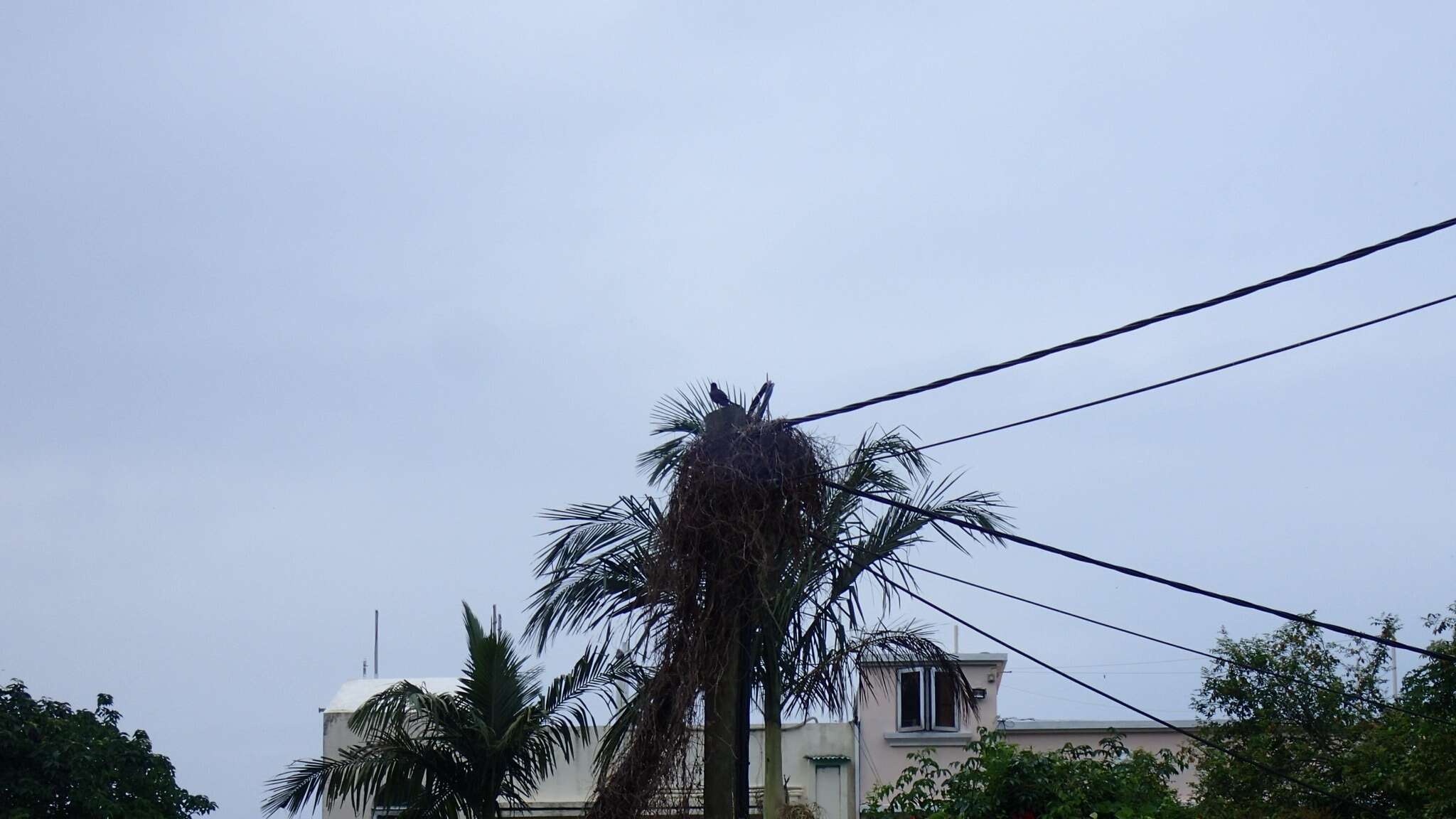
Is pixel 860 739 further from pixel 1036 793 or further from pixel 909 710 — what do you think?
pixel 1036 793

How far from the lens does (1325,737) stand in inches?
848

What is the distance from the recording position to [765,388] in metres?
10.0

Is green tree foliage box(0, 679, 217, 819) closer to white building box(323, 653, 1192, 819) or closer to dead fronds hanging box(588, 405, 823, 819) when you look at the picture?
white building box(323, 653, 1192, 819)

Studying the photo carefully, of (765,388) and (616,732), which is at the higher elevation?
(765,388)

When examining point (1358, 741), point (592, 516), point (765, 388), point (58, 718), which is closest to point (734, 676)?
point (765, 388)

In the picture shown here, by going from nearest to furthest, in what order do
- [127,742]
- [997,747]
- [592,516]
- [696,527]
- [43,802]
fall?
[696,527], [592,516], [997,747], [43,802], [127,742]

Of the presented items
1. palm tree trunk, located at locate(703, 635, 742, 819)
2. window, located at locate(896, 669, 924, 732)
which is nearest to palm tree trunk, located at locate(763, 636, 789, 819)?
palm tree trunk, located at locate(703, 635, 742, 819)

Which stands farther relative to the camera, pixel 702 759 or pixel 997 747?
pixel 997 747

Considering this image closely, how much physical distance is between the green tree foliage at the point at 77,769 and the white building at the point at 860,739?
12.9 ft

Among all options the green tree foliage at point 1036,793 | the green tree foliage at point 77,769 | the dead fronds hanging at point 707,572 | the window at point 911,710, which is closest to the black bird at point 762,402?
the dead fronds hanging at point 707,572

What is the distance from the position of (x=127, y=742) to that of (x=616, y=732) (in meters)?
11.4

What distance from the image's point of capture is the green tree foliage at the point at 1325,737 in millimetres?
14336

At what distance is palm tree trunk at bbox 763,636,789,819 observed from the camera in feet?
39.4

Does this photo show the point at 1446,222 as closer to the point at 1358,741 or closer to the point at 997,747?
the point at 997,747
